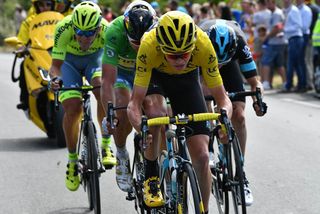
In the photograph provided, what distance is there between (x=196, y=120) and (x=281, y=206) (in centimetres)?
248

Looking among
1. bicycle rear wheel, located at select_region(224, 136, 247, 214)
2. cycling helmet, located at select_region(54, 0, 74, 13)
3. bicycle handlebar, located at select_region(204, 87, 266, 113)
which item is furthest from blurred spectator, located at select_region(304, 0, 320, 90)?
bicycle rear wheel, located at select_region(224, 136, 247, 214)

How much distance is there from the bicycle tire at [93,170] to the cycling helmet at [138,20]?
1.04 metres

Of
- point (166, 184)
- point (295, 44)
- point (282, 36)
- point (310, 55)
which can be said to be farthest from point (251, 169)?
point (282, 36)

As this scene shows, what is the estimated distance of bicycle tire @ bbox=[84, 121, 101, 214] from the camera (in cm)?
763

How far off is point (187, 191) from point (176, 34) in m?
1.10

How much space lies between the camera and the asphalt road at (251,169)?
8.61m

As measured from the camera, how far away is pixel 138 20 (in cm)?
753

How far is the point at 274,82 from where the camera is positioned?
21531mm

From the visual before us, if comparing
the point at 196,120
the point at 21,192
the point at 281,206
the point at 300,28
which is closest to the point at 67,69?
the point at 21,192

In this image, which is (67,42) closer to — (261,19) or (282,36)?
(282,36)

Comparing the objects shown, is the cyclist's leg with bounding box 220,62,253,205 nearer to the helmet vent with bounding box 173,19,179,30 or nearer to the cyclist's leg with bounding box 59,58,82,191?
the cyclist's leg with bounding box 59,58,82,191

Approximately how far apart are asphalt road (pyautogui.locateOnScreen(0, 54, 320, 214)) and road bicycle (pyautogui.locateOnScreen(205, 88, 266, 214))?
0.62 meters

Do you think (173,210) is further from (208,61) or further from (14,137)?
(14,137)

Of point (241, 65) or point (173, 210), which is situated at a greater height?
point (241, 65)
